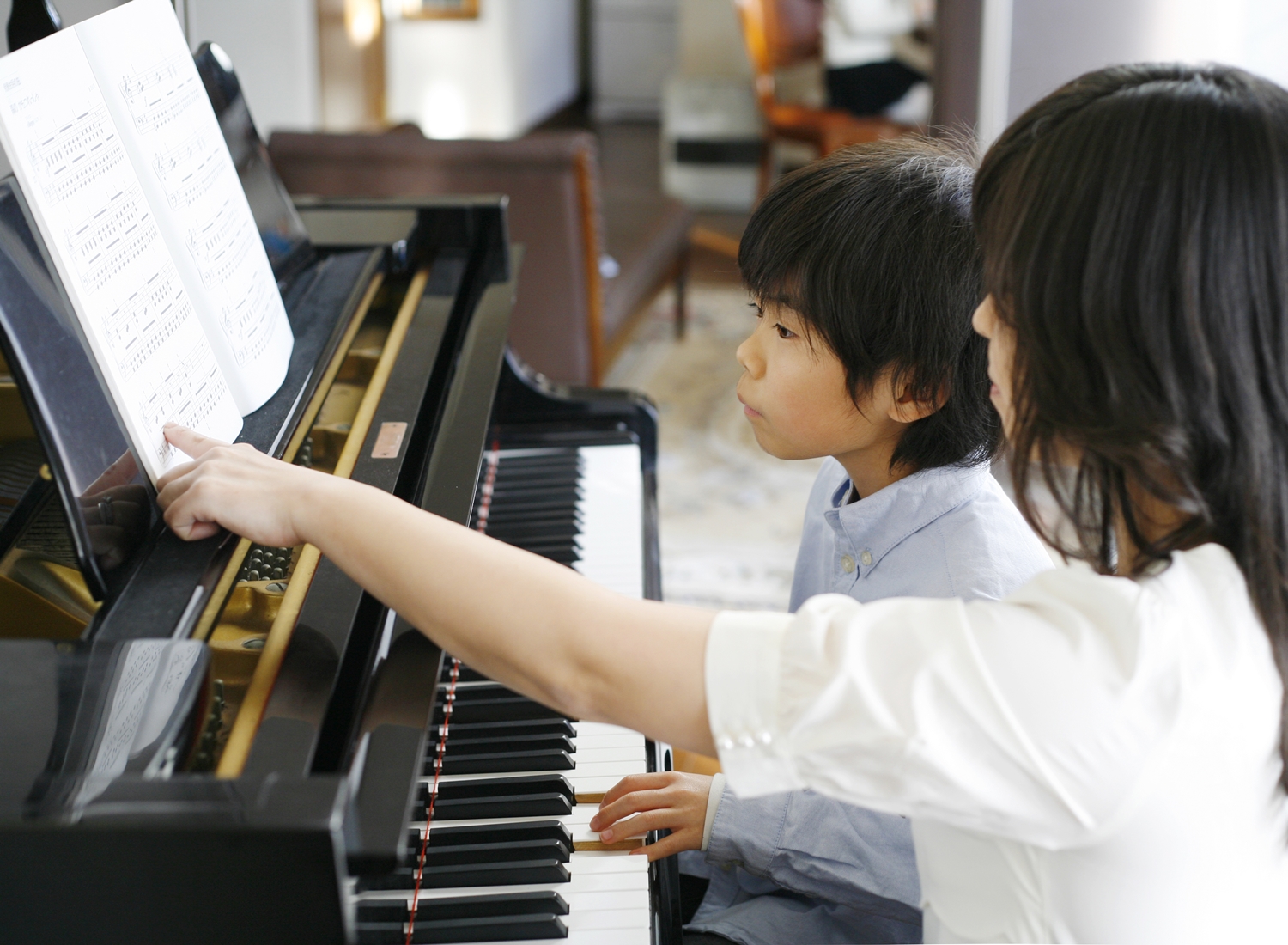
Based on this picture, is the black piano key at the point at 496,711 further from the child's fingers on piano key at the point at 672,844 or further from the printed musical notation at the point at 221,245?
the printed musical notation at the point at 221,245

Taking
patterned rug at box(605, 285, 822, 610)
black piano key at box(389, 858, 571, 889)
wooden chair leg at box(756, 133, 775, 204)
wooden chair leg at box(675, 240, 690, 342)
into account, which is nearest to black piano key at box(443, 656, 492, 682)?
black piano key at box(389, 858, 571, 889)

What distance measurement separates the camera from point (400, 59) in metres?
6.86

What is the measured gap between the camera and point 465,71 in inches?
274

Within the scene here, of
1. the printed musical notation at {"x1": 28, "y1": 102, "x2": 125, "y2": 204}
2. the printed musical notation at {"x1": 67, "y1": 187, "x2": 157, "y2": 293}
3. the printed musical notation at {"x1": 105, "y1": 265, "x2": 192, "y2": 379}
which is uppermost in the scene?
the printed musical notation at {"x1": 28, "y1": 102, "x2": 125, "y2": 204}

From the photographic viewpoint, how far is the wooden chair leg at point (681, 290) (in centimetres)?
442

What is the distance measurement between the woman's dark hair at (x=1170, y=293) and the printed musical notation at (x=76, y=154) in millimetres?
672

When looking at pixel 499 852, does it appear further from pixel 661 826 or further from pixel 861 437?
pixel 861 437

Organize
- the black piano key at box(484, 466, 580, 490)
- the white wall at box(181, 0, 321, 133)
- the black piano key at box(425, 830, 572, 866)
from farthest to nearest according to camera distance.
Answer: the white wall at box(181, 0, 321, 133), the black piano key at box(484, 466, 580, 490), the black piano key at box(425, 830, 572, 866)

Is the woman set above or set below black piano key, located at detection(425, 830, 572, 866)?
above

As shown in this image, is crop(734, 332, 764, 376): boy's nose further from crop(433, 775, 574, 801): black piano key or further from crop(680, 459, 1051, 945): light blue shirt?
crop(433, 775, 574, 801): black piano key

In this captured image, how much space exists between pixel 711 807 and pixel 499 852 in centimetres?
23

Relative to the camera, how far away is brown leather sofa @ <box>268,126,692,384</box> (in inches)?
114

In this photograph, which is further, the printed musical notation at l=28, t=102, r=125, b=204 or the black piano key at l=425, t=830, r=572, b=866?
the black piano key at l=425, t=830, r=572, b=866

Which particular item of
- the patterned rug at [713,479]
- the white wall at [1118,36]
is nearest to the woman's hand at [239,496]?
the patterned rug at [713,479]
